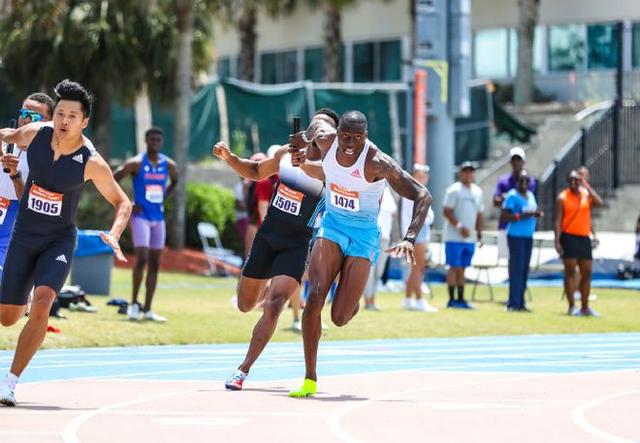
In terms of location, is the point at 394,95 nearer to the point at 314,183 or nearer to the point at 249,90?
the point at 249,90

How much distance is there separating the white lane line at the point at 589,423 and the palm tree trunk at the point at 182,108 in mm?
21417

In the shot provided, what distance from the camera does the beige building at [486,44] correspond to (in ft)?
142

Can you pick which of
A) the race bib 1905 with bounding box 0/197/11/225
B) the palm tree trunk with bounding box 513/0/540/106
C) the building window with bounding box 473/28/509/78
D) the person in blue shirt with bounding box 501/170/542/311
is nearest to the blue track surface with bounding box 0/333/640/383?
the race bib 1905 with bounding box 0/197/11/225

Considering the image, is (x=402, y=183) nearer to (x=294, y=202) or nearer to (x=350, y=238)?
(x=350, y=238)

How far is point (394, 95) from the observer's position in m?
36.0

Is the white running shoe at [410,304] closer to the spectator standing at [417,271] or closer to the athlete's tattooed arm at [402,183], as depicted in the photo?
the spectator standing at [417,271]

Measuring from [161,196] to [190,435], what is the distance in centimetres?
969

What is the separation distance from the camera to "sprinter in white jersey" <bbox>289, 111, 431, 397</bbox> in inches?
468

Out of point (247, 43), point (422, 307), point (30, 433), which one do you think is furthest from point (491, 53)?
point (30, 433)

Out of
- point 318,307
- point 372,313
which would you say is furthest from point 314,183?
point 372,313

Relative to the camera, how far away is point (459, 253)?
896 inches

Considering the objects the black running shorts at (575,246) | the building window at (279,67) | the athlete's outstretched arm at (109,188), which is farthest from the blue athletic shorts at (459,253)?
the building window at (279,67)

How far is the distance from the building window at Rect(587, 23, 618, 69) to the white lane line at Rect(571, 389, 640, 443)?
31.9m

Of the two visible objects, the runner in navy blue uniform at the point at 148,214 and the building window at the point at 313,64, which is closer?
the runner in navy blue uniform at the point at 148,214
